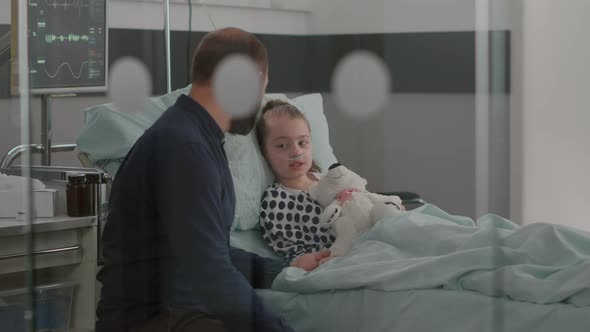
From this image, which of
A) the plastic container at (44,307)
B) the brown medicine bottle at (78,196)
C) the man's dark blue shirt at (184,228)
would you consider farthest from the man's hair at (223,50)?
the plastic container at (44,307)

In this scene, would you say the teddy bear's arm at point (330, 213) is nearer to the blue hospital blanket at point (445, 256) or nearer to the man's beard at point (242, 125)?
the blue hospital blanket at point (445, 256)

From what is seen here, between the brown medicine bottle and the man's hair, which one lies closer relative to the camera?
the man's hair

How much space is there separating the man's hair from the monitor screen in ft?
0.90

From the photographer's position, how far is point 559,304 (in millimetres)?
1300

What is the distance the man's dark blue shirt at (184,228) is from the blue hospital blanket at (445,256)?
127 mm

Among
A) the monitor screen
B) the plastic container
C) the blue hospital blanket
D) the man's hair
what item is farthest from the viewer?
the plastic container

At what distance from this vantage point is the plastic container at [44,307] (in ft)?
6.21

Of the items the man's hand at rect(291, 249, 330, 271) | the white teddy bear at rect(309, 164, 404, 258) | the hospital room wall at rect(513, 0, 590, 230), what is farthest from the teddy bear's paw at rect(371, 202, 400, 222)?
the hospital room wall at rect(513, 0, 590, 230)

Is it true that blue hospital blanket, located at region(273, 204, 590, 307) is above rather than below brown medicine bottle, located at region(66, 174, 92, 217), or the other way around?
below

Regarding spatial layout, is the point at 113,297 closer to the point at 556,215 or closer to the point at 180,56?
the point at 180,56

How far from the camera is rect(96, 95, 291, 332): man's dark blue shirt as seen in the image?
4.83ft

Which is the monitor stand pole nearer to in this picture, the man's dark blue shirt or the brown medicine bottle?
the brown medicine bottle

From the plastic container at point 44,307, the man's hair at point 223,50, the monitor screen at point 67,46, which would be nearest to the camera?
the man's hair at point 223,50

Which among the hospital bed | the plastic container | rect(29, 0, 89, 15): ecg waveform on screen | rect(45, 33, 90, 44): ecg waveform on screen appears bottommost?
the plastic container
